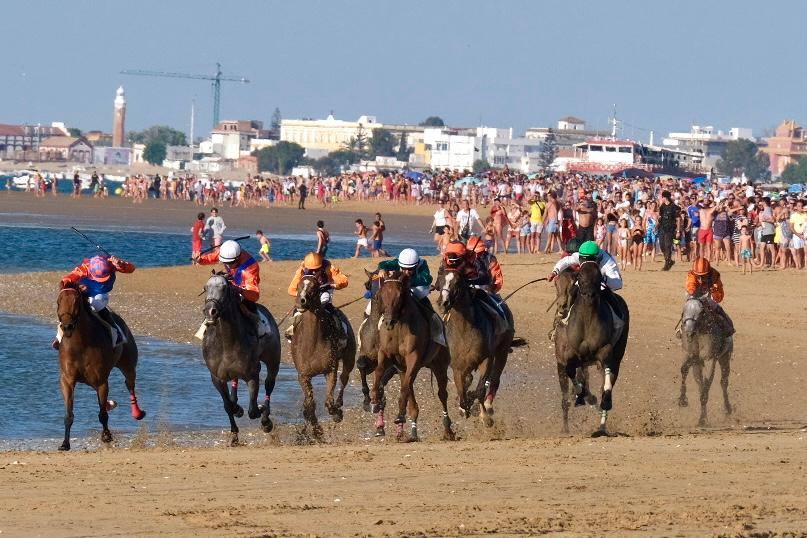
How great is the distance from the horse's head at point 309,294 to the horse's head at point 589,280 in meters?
2.80

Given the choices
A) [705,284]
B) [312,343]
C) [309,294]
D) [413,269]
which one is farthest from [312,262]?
[705,284]

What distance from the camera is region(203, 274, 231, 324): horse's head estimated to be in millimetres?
16266

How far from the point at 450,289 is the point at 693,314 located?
162 inches

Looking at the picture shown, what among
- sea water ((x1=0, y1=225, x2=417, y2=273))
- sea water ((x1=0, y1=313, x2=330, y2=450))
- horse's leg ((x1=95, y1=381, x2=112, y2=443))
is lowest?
sea water ((x1=0, y1=313, x2=330, y2=450))

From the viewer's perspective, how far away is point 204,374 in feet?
80.3

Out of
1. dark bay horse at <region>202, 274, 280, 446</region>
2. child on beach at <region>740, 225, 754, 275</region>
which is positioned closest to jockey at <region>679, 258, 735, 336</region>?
dark bay horse at <region>202, 274, 280, 446</region>

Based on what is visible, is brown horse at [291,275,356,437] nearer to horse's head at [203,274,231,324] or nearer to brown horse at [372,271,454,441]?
brown horse at [372,271,454,441]

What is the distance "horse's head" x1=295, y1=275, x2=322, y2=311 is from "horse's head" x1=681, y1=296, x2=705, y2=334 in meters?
5.03

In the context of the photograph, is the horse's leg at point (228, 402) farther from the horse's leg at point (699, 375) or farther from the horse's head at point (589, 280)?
the horse's leg at point (699, 375)

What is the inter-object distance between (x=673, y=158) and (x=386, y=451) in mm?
114668

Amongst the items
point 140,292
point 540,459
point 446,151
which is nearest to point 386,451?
point 540,459

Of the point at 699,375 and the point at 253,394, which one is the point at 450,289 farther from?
the point at 699,375

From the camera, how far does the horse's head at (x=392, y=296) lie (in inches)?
636

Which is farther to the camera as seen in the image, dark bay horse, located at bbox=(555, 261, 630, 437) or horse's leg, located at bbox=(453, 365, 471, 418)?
horse's leg, located at bbox=(453, 365, 471, 418)
